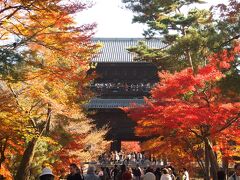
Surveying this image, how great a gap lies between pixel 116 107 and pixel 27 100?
15553 mm

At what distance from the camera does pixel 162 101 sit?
17.2 meters

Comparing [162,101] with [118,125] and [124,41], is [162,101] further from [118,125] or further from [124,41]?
[124,41]

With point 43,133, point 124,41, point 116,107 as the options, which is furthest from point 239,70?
point 124,41

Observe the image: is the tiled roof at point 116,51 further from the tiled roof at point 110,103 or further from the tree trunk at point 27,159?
the tree trunk at point 27,159

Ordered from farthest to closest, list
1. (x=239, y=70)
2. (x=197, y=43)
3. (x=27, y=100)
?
(x=197, y=43) → (x=27, y=100) → (x=239, y=70)

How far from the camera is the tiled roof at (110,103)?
1174 inches

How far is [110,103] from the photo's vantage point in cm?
3052

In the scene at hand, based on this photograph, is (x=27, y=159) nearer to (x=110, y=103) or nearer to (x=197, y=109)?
(x=197, y=109)

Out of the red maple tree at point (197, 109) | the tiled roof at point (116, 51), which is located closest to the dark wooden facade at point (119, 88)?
the tiled roof at point (116, 51)

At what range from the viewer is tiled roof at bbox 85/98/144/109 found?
97.9 feet

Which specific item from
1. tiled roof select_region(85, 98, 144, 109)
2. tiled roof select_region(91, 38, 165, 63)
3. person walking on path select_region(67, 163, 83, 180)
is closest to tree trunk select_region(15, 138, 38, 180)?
person walking on path select_region(67, 163, 83, 180)

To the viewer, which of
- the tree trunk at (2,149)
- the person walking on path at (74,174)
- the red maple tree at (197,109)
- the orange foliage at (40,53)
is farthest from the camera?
the red maple tree at (197,109)

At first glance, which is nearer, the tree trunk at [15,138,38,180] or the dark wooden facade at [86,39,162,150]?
the tree trunk at [15,138,38,180]

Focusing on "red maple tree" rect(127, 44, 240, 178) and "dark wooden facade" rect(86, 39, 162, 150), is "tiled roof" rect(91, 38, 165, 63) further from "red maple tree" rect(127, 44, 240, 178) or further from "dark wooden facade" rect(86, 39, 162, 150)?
"red maple tree" rect(127, 44, 240, 178)
